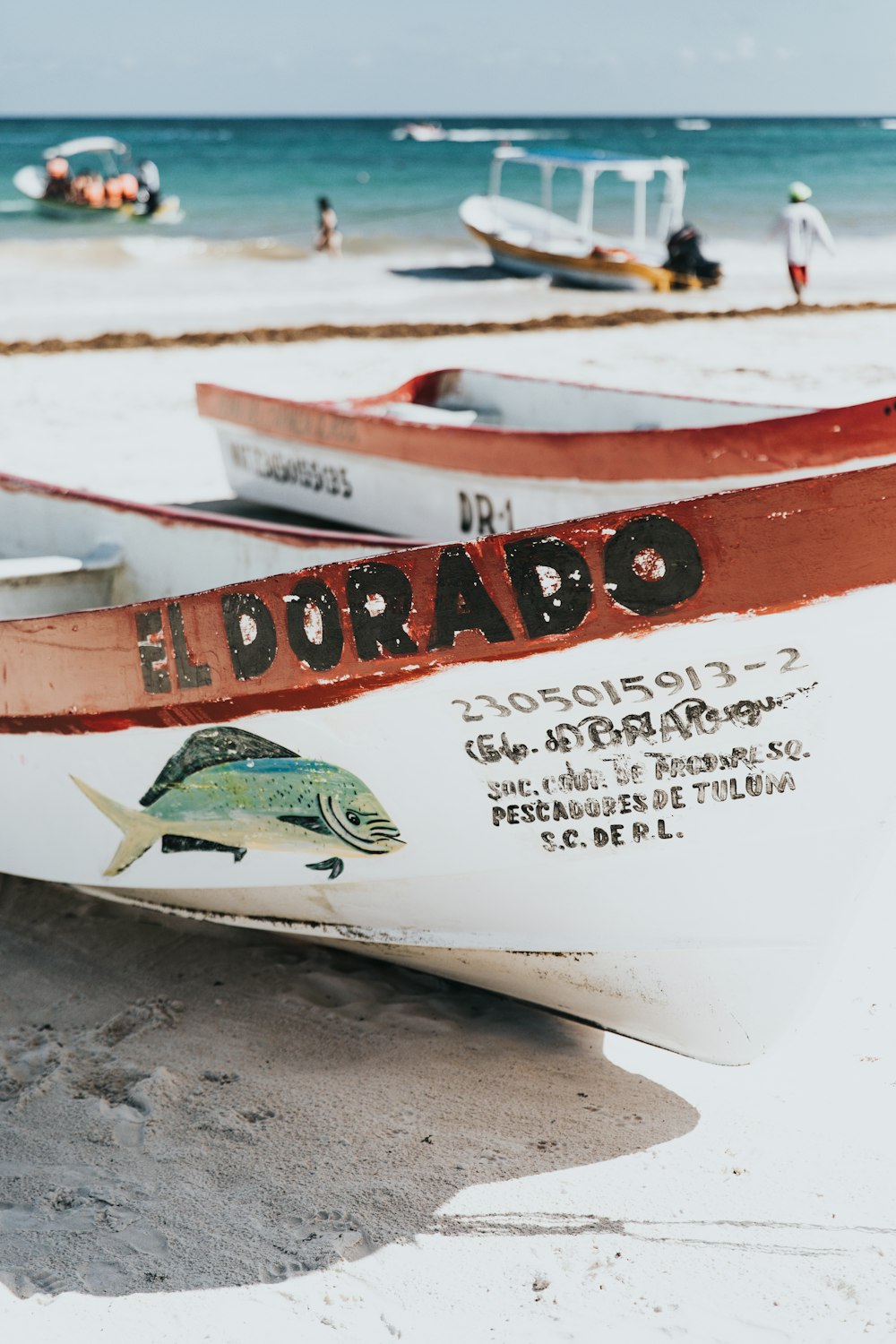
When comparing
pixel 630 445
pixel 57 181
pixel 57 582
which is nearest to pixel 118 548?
pixel 57 582

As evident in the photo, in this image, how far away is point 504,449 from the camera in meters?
6.01

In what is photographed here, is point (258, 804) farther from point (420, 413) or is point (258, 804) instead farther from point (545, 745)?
point (420, 413)

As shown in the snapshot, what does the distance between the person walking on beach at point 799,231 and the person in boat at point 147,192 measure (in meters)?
17.7

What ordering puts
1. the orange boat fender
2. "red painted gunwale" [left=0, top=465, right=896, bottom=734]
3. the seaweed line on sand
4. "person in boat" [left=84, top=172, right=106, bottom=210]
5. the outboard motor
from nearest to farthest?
1. "red painted gunwale" [left=0, top=465, right=896, bottom=734]
2. the seaweed line on sand
3. the outboard motor
4. the orange boat fender
5. "person in boat" [left=84, top=172, right=106, bottom=210]

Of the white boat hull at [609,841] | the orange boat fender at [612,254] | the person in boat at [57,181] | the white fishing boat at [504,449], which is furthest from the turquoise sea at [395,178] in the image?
the white boat hull at [609,841]

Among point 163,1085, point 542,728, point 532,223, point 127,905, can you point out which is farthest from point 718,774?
point 532,223

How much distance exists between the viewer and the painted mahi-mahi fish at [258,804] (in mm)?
2906

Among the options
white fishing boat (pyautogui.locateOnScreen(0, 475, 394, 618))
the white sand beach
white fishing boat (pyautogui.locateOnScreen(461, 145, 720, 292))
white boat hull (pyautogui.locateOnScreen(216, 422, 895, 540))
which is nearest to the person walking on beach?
white fishing boat (pyautogui.locateOnScreen(461, 145, 720, 292))

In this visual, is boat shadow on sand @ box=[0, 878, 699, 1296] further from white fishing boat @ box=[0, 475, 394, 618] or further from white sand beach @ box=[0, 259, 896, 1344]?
white fishing boat @ box=[0, 475, 394, 618]

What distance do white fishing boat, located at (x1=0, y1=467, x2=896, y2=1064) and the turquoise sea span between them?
22670 millimetres

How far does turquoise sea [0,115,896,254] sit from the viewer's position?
95.0ft

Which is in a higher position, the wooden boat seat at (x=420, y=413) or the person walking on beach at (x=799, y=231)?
the person walking on beach at (x=799, y=231)

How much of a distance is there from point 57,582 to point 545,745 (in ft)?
9.52

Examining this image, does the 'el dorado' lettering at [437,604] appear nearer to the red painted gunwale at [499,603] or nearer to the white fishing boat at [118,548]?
the red painted gunwale at [499,603]
